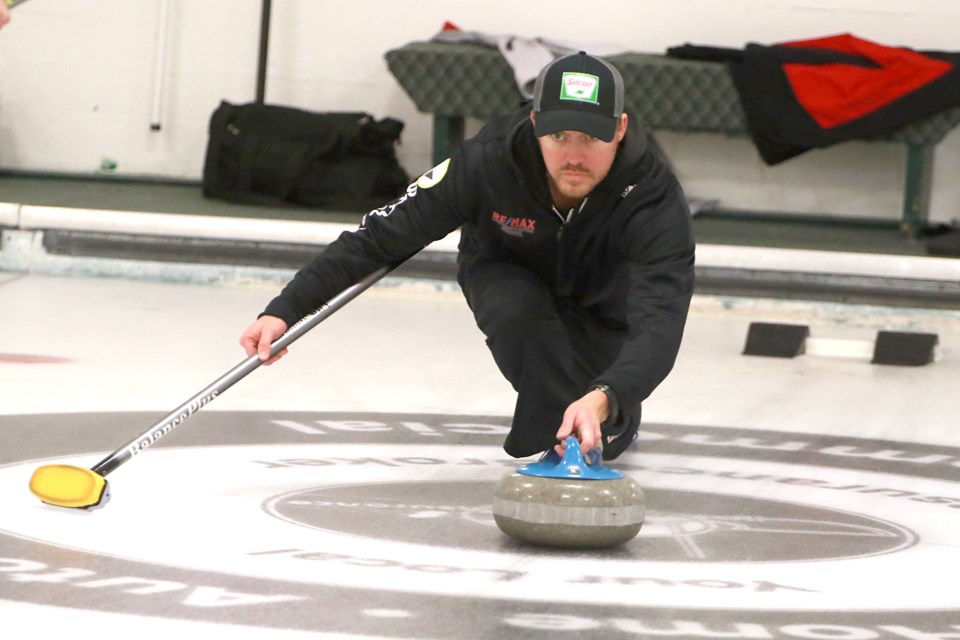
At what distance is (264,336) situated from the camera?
99.8 inches

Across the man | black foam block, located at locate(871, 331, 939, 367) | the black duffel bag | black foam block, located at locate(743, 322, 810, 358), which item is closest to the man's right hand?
the man

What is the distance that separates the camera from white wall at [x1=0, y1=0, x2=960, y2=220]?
666 centimetres

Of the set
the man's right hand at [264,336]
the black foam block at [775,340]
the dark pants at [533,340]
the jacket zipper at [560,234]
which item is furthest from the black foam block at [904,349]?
the man's right hand at [264,336]

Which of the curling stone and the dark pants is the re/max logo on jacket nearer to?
the dark pants

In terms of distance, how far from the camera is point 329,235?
543 centimetres

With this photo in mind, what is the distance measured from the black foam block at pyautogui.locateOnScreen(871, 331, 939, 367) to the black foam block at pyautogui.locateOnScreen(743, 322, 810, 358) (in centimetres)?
23

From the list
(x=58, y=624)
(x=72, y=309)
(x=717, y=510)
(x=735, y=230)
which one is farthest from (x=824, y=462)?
(x=735, y=230)

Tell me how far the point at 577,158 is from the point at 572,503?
0.55 metres

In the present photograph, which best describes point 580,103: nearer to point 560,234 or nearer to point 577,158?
point 577,158

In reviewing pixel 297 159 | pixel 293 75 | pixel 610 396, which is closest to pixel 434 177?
pixel 610 396

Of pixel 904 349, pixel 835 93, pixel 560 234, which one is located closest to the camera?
pixel 560 234

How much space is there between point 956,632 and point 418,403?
5.91 ft

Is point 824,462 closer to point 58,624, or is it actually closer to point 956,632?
point 956,632

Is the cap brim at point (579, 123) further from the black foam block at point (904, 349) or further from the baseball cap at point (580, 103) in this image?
the black foam block at point (904, 349)
